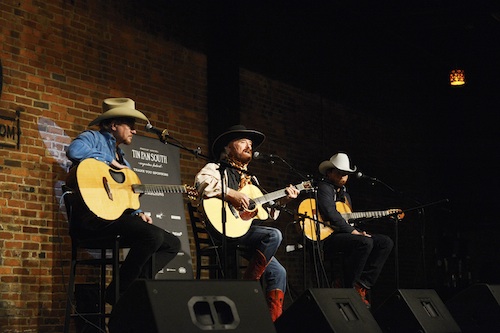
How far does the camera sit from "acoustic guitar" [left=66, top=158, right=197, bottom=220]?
17.8 ft

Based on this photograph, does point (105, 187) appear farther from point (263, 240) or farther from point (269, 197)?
→ point (269, 197)

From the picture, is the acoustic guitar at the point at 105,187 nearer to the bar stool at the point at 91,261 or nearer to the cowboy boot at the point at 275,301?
the bar stool at the point at 91,261

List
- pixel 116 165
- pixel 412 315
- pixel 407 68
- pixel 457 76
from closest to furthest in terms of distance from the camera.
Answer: pixel 412 315 < pixel 116 165 < pixel 457 76 < pixel 407 68

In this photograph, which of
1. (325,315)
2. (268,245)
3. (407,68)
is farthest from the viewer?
(407,68)

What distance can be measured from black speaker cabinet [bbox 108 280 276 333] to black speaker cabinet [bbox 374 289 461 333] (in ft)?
5.56

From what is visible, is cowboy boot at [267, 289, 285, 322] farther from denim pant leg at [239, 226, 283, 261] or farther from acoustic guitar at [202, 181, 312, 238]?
acoustic guitar at [202, 181, 312, 238]

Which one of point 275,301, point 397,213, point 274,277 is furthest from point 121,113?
point 397,213

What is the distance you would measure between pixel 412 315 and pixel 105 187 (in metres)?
2.29

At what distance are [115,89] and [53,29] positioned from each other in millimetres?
880

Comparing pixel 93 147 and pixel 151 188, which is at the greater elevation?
pixel 93 147

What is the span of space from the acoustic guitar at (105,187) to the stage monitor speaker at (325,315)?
1.48 metres

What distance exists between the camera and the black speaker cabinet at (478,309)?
19.4ft

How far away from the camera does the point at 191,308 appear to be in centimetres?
376

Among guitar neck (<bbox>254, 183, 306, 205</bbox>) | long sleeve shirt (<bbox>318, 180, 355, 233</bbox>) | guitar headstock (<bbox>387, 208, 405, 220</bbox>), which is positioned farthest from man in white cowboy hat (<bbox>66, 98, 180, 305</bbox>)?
guitar headstock (<bbox>387, 208, 405, 220</bbox>)
